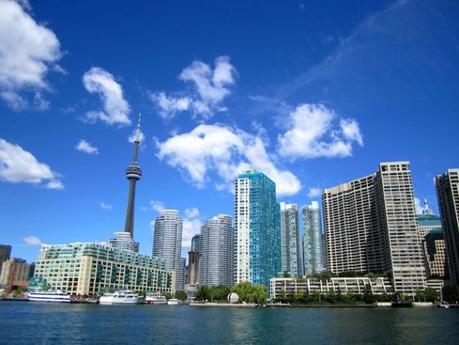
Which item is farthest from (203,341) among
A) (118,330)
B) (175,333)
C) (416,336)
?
(416,336)

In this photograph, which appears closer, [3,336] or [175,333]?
[3,336]

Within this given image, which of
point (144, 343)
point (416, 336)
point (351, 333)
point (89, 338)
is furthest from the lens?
point (351, 333)

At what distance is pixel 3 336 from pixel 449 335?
7850 cm

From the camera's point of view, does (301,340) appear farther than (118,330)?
No

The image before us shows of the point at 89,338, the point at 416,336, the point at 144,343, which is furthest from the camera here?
the point at 416,336

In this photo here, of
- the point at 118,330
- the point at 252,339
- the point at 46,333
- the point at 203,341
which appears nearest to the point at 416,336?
the point at 252,339

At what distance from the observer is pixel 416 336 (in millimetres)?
74562

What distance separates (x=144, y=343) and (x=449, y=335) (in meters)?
54.4

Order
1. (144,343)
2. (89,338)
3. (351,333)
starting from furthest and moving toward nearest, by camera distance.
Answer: (351,333), (89,338), (144,343)

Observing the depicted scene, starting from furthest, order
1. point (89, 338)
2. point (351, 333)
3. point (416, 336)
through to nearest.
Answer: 1. point (351, 333)
2. point (416, 336)
3. point (89, 338)

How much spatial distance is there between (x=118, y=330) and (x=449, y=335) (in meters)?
63.2

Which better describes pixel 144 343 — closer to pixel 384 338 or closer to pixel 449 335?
pixel 384 338

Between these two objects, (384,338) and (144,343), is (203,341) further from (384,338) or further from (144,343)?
(384,338)

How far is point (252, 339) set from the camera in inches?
2867
